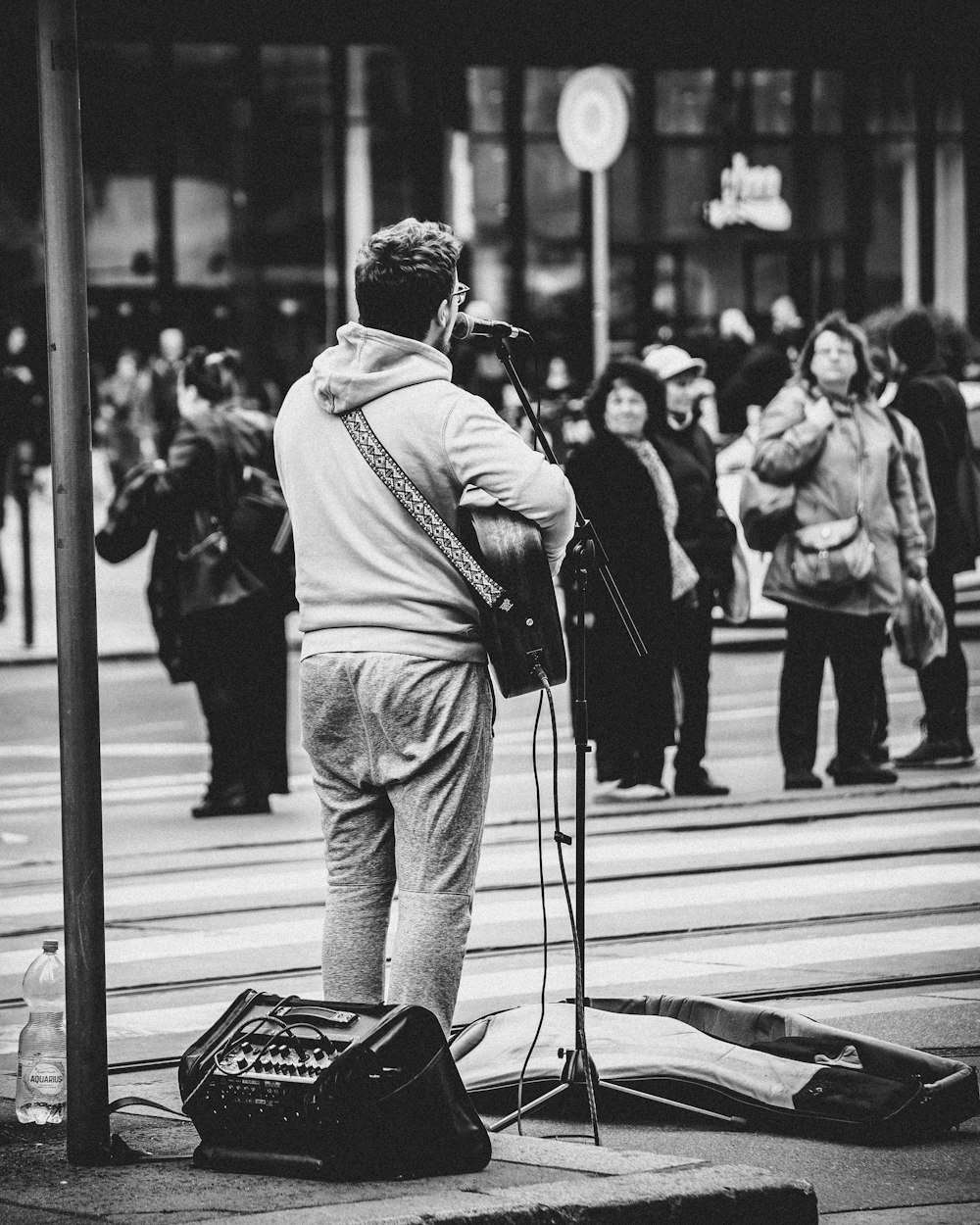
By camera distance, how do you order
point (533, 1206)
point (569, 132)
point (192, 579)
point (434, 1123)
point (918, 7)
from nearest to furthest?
point (533, 1206) → point (434, 1123) → point (192, 579) → point (569, 132) → point (918, 7)

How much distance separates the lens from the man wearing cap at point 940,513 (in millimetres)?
10547

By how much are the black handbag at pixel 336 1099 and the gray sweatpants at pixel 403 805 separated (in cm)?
30

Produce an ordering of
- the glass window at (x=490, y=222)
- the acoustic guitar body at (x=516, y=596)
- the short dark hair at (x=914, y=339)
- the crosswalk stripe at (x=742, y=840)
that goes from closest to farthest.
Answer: the acoustic guitar body at (x=516, y=596) → the crosswalk stripe at (x=742, y=840) → the short dark hair at (x=914, y=339) → the glass window at (x=490, y=222)

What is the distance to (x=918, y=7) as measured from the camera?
34.8 metres

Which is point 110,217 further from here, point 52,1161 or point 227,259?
point 52,1161

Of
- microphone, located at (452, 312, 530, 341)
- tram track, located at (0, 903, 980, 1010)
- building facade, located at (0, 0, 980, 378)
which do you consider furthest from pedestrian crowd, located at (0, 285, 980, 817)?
building facade, located at (0, 0, 980, 378)

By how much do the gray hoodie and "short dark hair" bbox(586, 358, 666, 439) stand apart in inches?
194

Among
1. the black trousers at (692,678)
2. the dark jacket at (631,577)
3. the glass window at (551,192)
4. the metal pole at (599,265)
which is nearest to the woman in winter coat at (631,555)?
the dark jacket at (631,577)

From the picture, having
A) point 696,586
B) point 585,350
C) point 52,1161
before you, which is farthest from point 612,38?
point 52,1161

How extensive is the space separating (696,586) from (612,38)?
25099 millimetres

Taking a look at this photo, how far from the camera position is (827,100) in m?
35.6

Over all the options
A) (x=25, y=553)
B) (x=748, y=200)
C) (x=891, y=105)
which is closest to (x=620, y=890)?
(x=25, y=553)

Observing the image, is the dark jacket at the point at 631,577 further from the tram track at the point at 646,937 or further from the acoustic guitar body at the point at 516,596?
the acoustic guitar body at the point at 516,596

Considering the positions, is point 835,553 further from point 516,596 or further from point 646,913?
point 516,596
